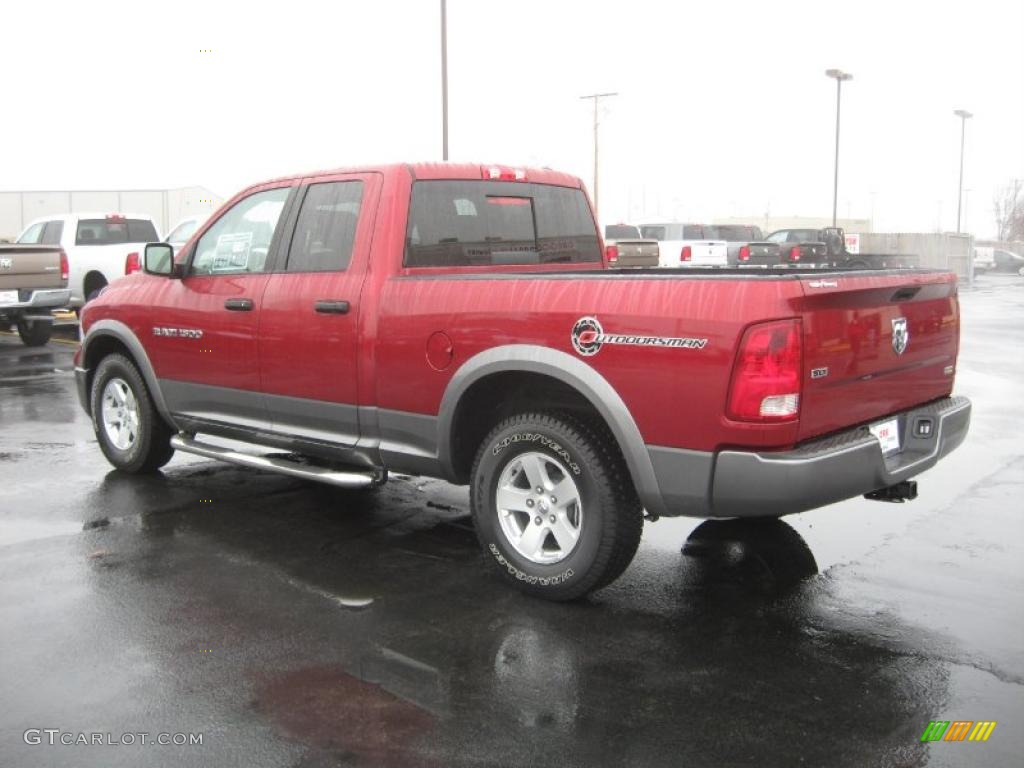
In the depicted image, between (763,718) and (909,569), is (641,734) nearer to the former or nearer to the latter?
(763,718)

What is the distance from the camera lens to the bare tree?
85.5 meters

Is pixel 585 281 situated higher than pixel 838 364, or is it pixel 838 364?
pixel 585 281

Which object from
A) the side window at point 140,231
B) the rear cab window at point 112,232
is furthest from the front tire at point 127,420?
the side window at point 140,231

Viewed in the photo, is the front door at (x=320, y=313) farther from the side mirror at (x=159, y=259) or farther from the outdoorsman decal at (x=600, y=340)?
the outdoorsman decal at (x=600, y=340)

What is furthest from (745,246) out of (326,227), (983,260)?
(983,260)

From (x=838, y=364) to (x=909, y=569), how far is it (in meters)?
1.51

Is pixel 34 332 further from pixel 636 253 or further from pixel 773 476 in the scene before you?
pixel 636 253

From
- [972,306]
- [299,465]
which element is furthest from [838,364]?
[972,306]

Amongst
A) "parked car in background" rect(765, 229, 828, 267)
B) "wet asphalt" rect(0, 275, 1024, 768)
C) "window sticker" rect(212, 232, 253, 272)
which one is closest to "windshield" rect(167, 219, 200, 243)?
"wet asphalt" rect(0, 275, 1024, 768)

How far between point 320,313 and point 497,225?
1.09 m

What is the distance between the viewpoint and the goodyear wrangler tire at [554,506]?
4.25 metres

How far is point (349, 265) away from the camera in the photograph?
17.1 feet

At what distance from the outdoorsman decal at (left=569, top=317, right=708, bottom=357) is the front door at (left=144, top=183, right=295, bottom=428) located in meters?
2.21

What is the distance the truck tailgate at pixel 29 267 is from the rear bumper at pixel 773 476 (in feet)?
41.5
